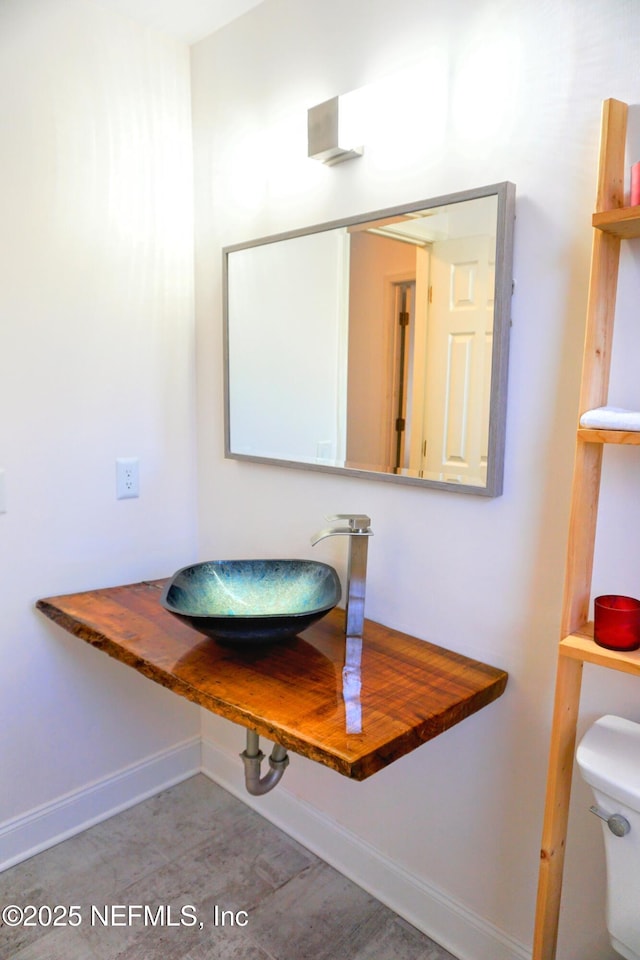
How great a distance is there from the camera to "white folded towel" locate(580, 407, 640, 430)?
3.36 ft

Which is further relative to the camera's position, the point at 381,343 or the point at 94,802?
the point at 94,802

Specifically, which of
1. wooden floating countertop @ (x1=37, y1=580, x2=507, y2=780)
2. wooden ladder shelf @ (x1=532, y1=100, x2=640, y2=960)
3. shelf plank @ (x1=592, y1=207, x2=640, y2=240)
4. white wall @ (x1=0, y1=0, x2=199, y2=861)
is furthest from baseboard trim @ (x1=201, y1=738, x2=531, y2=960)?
shelf plank @ (x1=592, y1=207, x2=640, y2=240)

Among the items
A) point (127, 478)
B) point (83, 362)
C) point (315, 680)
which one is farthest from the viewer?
point (127, 478)

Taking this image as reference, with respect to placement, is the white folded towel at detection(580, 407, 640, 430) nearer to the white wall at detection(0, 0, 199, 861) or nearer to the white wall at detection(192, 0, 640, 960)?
the white wall at detection(192, 0, 640, 960)

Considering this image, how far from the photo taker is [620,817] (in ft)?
3.53

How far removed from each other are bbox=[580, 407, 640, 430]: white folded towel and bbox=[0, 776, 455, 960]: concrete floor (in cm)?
134

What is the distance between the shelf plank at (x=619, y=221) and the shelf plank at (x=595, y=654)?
27.3 inches

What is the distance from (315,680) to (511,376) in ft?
2.44

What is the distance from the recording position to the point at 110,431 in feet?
6.38

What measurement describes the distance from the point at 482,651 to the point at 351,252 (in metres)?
1.00

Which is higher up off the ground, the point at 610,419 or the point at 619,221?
the point at 619,221

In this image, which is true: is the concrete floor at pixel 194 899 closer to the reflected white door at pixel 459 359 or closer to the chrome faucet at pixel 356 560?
the chrome faucet at pixel 356 560

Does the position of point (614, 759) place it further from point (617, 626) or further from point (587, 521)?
point (587, 521)

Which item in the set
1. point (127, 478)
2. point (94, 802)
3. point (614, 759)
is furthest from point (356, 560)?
point (94, 802)
